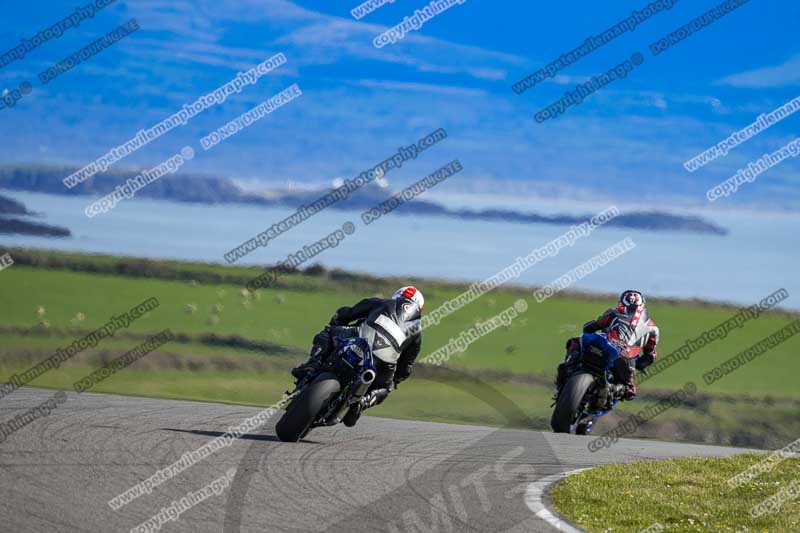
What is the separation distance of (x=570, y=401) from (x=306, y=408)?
4993 mm

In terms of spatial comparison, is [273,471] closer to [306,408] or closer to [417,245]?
[306,408]

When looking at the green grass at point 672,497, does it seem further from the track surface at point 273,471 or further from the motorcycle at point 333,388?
the motorcycle at point 333,388

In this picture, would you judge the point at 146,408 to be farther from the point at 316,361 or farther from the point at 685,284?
the point at 685,284

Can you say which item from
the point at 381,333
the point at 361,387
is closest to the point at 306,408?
the point at 361,387

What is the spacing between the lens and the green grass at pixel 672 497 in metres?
11.0

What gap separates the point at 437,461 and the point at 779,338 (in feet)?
149

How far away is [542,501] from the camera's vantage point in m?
11.6

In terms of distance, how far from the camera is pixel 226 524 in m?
9.62

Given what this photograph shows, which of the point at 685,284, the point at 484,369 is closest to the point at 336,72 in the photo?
the point at 685,284

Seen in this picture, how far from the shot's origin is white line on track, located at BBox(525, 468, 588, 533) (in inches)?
416

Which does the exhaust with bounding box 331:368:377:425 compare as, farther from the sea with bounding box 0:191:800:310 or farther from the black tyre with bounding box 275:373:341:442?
the sea with bounding box 0:191:800:310

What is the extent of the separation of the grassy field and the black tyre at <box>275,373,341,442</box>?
14760 millimetres

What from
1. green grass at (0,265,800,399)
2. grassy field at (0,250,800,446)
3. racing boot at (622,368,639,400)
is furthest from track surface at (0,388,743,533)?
green grass at (0,265,800,399)

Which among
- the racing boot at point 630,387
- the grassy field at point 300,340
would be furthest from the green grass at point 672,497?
the grassy field at point 300,340
